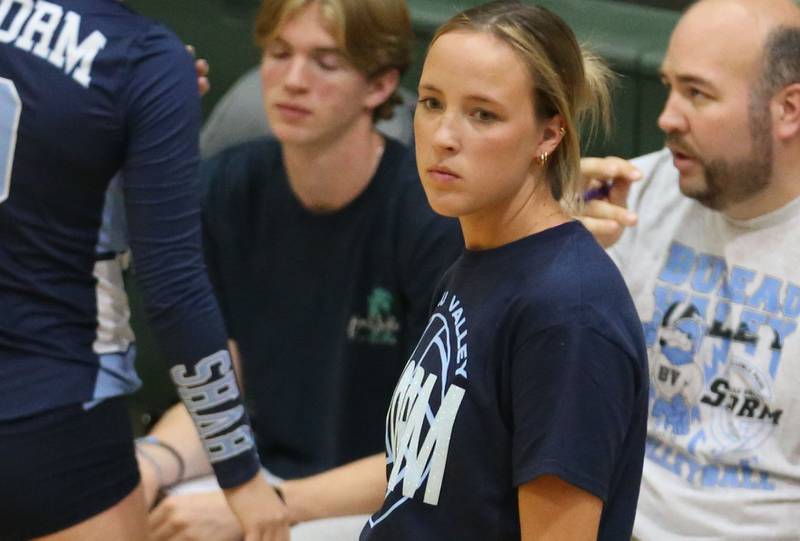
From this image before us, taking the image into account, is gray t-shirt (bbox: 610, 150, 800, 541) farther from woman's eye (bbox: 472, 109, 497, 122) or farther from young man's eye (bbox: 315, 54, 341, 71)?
woman's eye (bbox: 472, 109, 497, 122)

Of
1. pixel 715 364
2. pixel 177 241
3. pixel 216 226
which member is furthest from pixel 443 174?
pixel 216 226

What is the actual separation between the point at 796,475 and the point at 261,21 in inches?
47.7

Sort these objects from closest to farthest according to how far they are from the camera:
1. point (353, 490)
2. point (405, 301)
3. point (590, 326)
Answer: point (590, 326)
point (353, 490)
point (405, 301)

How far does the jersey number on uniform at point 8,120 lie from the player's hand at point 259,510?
1.89ft

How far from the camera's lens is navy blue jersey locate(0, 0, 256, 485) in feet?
5.26

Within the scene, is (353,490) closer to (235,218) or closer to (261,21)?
(235,218)

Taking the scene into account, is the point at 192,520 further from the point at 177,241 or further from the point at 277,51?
the point at 277,51

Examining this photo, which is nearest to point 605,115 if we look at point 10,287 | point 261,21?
point 10,287

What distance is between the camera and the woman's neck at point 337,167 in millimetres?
2250

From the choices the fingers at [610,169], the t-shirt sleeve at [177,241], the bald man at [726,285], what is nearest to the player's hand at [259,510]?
the t-shirt sleeve at [177,241]

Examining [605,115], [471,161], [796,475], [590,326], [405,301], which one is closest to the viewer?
[590,326]

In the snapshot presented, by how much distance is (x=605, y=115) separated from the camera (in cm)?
149

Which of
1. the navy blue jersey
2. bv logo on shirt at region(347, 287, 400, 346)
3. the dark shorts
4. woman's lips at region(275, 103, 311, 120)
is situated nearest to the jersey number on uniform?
the navy blue jersey

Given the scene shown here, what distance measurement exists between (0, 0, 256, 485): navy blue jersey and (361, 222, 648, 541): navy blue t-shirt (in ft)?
1.54
